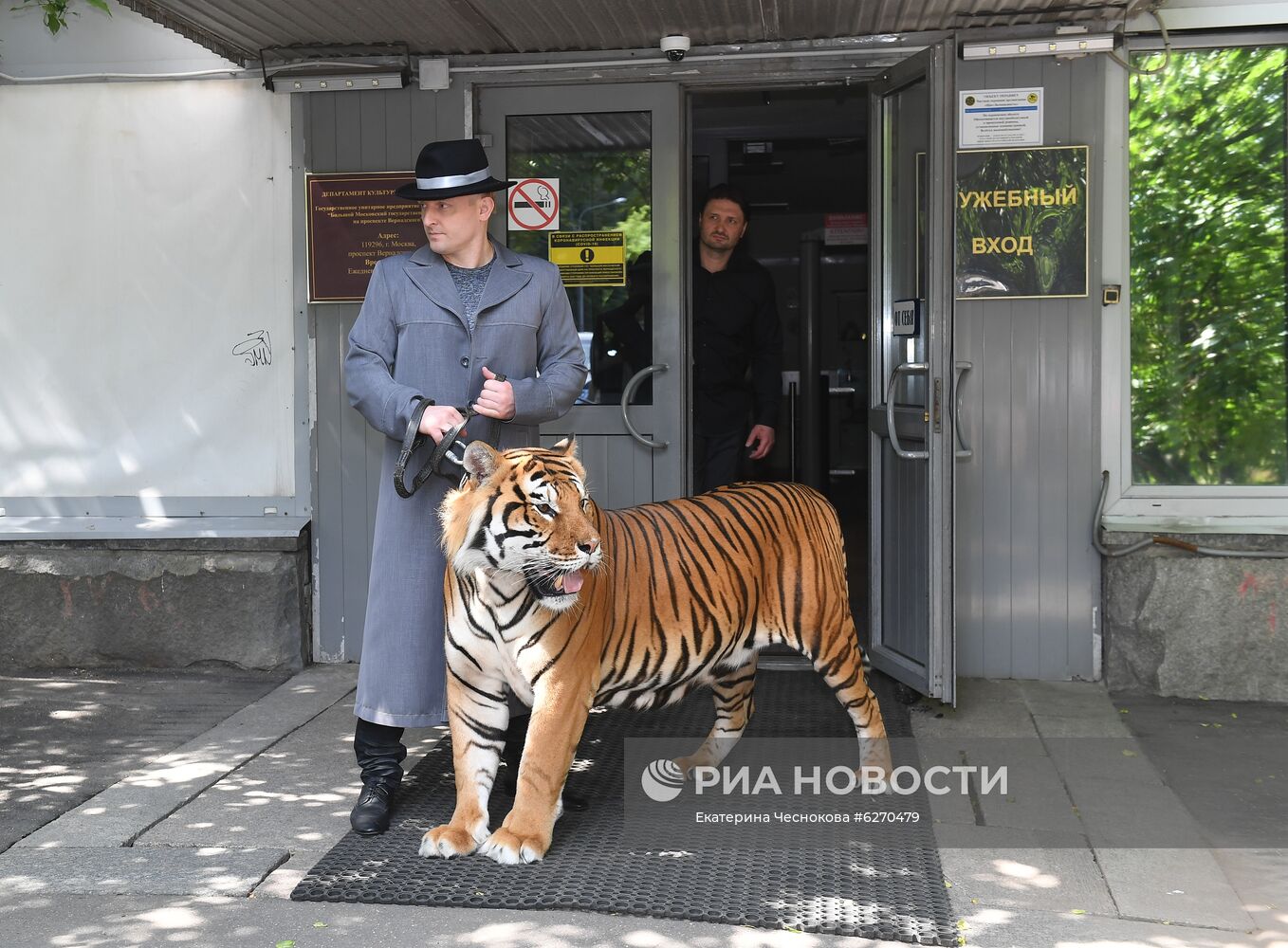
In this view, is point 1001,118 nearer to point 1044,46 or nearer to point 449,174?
point 1044,46

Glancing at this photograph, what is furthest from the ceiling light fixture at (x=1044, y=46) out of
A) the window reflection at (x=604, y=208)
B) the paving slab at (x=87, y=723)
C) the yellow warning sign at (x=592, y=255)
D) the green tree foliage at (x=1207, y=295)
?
the paving slab at (x=87, y=723)

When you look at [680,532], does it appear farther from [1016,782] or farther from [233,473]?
[233,473]

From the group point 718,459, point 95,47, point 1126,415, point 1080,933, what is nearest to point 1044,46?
point 1126,415

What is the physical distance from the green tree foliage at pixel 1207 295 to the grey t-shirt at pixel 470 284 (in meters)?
3.12

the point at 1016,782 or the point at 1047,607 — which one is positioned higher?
the point at 1047,607

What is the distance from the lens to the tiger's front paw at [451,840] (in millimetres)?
3797

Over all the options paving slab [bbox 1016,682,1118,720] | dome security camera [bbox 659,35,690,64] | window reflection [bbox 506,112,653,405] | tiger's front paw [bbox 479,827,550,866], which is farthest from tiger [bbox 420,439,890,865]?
dome security camera [bbox 659,35,690,64]

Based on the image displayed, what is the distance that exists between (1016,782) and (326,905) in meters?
2.40

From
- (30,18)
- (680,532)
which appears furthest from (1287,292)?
(30,18)

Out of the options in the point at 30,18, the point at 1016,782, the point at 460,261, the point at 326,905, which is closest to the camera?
the point at 326,905

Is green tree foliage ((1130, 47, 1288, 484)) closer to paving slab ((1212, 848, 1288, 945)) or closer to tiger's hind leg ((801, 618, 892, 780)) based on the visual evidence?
tiger's hind leg ((801, 618, 892, 780))

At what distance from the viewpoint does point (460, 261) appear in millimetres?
4203

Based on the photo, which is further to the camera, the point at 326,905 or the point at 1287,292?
the point at 1287,292

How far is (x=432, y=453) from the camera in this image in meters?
3.96
